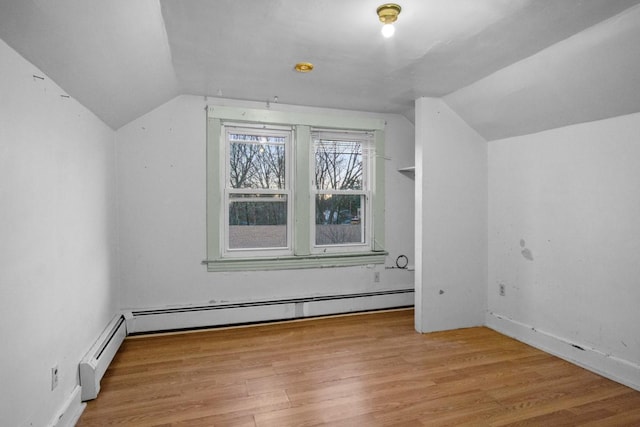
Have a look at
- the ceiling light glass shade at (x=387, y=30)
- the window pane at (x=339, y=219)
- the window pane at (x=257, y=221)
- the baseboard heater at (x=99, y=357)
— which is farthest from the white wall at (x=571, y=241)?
the baseboard heater at (x=99, y=357)

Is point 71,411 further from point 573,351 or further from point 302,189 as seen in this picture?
point 573,351

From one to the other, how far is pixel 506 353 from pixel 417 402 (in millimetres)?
1202

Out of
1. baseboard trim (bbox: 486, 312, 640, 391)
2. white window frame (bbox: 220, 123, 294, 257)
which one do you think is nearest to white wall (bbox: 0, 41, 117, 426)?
white window frame (bbox: 220, 123, 294, 257)

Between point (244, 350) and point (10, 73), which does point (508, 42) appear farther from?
point (244, 350)

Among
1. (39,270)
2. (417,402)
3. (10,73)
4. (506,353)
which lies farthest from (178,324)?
(506,353)

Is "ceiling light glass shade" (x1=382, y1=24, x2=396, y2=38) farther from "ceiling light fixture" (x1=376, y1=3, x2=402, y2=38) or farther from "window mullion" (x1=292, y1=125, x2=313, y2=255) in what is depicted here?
"window mullion" (x1=292, y1=125, x2=313, y2=255)

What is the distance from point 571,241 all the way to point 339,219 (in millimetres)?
2203

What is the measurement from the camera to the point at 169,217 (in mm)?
3406

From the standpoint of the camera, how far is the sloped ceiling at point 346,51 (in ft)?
5.84

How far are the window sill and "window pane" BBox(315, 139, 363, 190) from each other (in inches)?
31.0

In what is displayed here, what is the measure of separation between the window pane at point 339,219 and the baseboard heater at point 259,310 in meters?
0.65

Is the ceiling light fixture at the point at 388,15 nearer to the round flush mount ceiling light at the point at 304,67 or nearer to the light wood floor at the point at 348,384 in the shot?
the round flush mount ceiling light at the point at 304,67

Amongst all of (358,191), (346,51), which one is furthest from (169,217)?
(346,51)

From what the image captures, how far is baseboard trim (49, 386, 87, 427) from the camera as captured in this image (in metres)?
1.81
